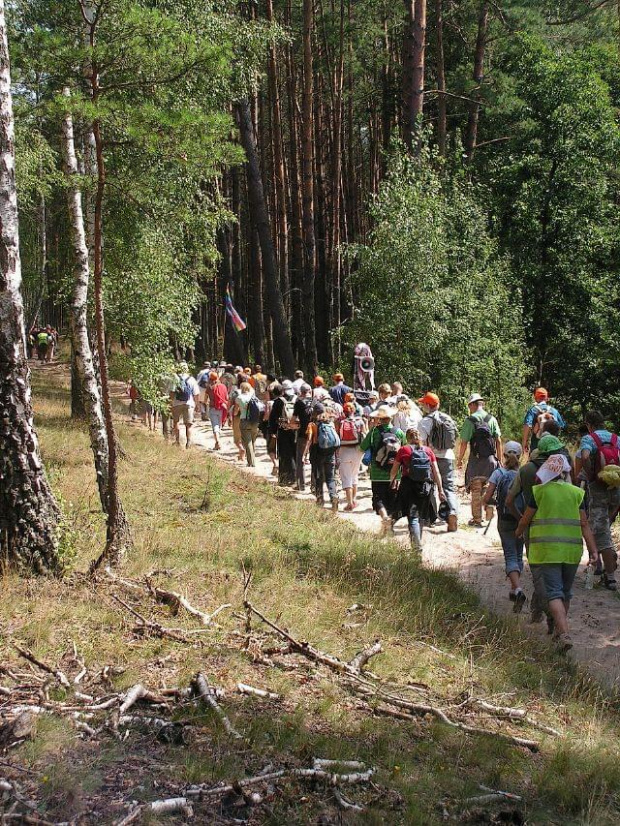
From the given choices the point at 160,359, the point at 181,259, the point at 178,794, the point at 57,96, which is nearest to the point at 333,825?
the point at 178,794

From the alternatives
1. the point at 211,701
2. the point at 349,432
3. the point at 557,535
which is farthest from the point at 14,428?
the point at 349,432

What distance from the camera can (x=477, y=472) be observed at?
1312 centimetres

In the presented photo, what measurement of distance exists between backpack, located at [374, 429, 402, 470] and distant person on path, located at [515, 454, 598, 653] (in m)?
3.70

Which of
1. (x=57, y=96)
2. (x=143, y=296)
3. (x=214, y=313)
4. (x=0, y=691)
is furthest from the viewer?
(x=214, y=313)

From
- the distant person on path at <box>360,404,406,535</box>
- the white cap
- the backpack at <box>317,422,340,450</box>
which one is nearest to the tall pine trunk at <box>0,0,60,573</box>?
the white cap

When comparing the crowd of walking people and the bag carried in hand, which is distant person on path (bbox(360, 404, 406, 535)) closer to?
the crowd of walking people

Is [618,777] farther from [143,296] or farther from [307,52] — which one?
[307,52]

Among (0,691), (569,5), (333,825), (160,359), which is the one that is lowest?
(333,825)

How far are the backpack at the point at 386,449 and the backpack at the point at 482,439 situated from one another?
1593mm

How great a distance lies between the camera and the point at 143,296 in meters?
15.8

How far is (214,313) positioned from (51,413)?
26811 millimetres

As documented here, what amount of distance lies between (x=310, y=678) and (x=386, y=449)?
19.2 ft

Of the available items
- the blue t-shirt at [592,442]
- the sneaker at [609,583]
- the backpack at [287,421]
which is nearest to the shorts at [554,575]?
the blue t-shirt at [592,442]

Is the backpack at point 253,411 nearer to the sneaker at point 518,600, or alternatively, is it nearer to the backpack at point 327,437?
the backpack at point 327,437
